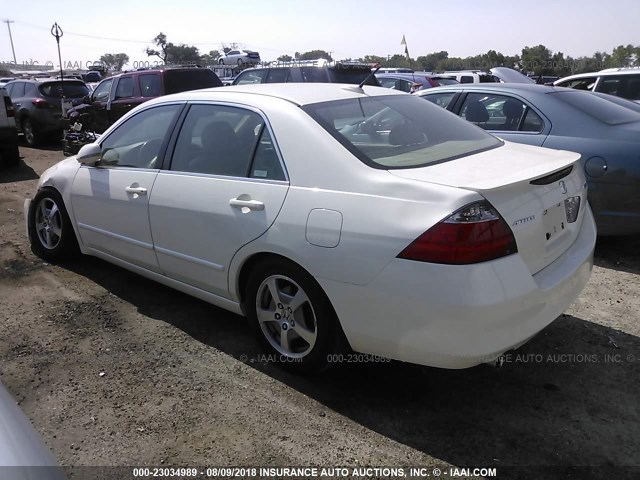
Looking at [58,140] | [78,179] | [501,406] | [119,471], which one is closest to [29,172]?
[58,140]

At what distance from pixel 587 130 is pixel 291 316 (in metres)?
3.47

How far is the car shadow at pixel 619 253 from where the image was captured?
488 centimetres

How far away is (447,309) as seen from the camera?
239cm

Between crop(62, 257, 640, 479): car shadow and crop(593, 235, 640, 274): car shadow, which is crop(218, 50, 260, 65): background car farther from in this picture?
crop(62, 257, 640, 479): car shadow

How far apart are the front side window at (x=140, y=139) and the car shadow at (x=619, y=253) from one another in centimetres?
398

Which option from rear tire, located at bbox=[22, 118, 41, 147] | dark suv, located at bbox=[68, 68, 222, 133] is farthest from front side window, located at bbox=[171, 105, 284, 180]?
rear tire, located at bbox=[22, 118, 41, 147]

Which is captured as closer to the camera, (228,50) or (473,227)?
(473,227)

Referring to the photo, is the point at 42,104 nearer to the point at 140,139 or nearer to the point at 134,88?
the point at 134,88

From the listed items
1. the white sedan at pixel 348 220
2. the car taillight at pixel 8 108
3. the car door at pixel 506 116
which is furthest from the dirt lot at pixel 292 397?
the car taillight at pixel 8 108

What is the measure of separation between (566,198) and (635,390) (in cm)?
116

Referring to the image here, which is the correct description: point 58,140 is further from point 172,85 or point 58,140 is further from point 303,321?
point 303,321

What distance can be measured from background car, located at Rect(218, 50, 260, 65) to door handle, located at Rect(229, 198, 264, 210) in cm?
3443

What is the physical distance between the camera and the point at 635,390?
9.87 feet

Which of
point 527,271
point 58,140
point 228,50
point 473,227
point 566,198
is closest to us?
point 473,227
